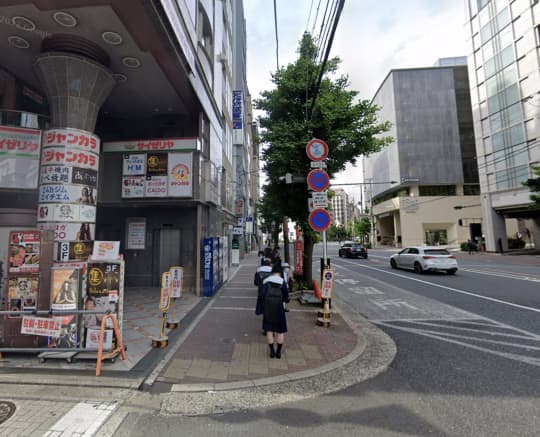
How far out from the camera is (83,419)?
2969 mm

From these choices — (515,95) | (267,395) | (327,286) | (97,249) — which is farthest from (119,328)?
(515,95)

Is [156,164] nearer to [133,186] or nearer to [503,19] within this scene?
[133,186]

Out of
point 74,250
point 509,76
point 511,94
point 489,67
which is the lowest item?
point 74,250

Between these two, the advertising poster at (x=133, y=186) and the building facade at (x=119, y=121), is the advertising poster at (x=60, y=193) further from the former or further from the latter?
the advertising poster at (x=133, y=186)

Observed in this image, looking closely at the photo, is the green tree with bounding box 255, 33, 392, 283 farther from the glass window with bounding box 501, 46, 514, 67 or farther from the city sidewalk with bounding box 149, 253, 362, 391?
A: the glass window with bounding box 501, 46, 514, 67

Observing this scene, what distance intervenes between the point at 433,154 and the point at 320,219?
48770mm

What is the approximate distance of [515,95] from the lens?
29203 mm

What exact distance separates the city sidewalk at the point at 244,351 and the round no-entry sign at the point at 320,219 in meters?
2.33

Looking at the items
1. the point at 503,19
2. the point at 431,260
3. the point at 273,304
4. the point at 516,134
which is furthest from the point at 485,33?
the point at 273,304

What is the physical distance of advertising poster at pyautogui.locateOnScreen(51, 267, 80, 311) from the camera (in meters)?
4.49

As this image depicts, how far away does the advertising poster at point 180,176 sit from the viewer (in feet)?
31.0

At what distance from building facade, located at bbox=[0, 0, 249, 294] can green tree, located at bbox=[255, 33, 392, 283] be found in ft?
9.22

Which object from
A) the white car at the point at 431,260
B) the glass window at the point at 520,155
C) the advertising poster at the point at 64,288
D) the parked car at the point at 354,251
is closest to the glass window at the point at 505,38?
the glass window at the point at 520,155

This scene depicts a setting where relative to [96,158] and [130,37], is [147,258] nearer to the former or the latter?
[96,158]
